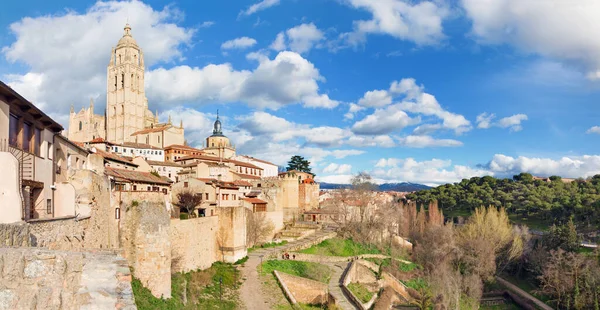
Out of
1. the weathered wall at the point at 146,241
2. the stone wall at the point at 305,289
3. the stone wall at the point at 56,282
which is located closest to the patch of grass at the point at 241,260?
the stone wall at the point at 305,289

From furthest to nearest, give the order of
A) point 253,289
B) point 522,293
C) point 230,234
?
point 522,293, point 230,234, point 253,289

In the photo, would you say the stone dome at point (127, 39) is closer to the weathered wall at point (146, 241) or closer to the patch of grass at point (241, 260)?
the patch of grass at point (241, 260)

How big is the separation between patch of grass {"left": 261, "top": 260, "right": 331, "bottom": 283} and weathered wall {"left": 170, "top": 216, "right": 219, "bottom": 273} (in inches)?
160

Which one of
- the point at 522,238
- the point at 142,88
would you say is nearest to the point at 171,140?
the point at 142,88

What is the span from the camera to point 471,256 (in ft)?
143

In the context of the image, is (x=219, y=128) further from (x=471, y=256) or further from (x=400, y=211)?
(x=471, y=256)

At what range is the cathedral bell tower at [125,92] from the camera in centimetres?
8975

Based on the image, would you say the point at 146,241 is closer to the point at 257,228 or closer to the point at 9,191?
the point at 9,191

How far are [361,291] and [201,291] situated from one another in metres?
14.7

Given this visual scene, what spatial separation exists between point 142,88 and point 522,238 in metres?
77.9

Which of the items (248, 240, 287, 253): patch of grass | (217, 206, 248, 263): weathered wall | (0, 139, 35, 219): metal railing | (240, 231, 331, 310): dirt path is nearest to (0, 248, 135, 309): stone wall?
(0, 139, 35, 219): metal railing

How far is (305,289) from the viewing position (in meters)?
29.0

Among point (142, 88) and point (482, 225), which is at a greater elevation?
point (142, 88)

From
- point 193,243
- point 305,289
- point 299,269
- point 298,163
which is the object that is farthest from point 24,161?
point 298,163
